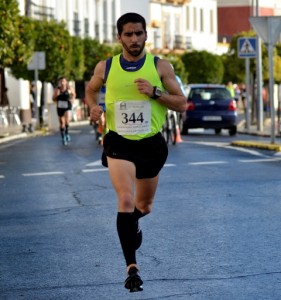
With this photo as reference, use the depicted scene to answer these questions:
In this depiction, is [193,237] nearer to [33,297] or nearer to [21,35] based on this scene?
[33,297]

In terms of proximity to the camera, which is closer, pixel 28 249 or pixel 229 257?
pixel 229 257

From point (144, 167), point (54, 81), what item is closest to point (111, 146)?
point (144, 167)

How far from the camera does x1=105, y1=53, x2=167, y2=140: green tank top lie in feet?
30.8

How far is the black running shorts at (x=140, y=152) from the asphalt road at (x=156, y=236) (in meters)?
0.69

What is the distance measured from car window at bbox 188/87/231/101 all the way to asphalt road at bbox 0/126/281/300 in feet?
65.0

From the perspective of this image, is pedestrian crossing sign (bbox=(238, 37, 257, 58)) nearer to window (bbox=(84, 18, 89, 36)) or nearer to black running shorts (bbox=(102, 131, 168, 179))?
black running shorts (bbox=(102, 131, 168, 179))

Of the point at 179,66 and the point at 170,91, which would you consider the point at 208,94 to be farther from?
the point at 179,66

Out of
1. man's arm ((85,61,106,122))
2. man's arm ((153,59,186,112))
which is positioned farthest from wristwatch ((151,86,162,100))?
man's arm ((85,61,106,122))

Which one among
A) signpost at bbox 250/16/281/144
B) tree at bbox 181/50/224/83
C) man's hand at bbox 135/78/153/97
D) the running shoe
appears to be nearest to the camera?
the running shoe

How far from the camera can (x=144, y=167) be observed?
9438mm

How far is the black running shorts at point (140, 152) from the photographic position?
9.40 m

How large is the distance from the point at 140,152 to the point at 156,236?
2.67 metres

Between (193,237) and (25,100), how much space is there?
5835 centimetres

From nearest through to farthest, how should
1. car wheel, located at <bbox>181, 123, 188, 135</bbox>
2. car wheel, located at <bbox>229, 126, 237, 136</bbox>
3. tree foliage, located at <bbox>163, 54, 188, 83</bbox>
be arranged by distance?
car wheel, located at <bbox>229, 126, 237, 136</bbox>
car wheel, located at <bbox>181, 123, 188, 135</bbox>
tree foliage, located at <bbox>163, 54, 188, 83</bbox>
